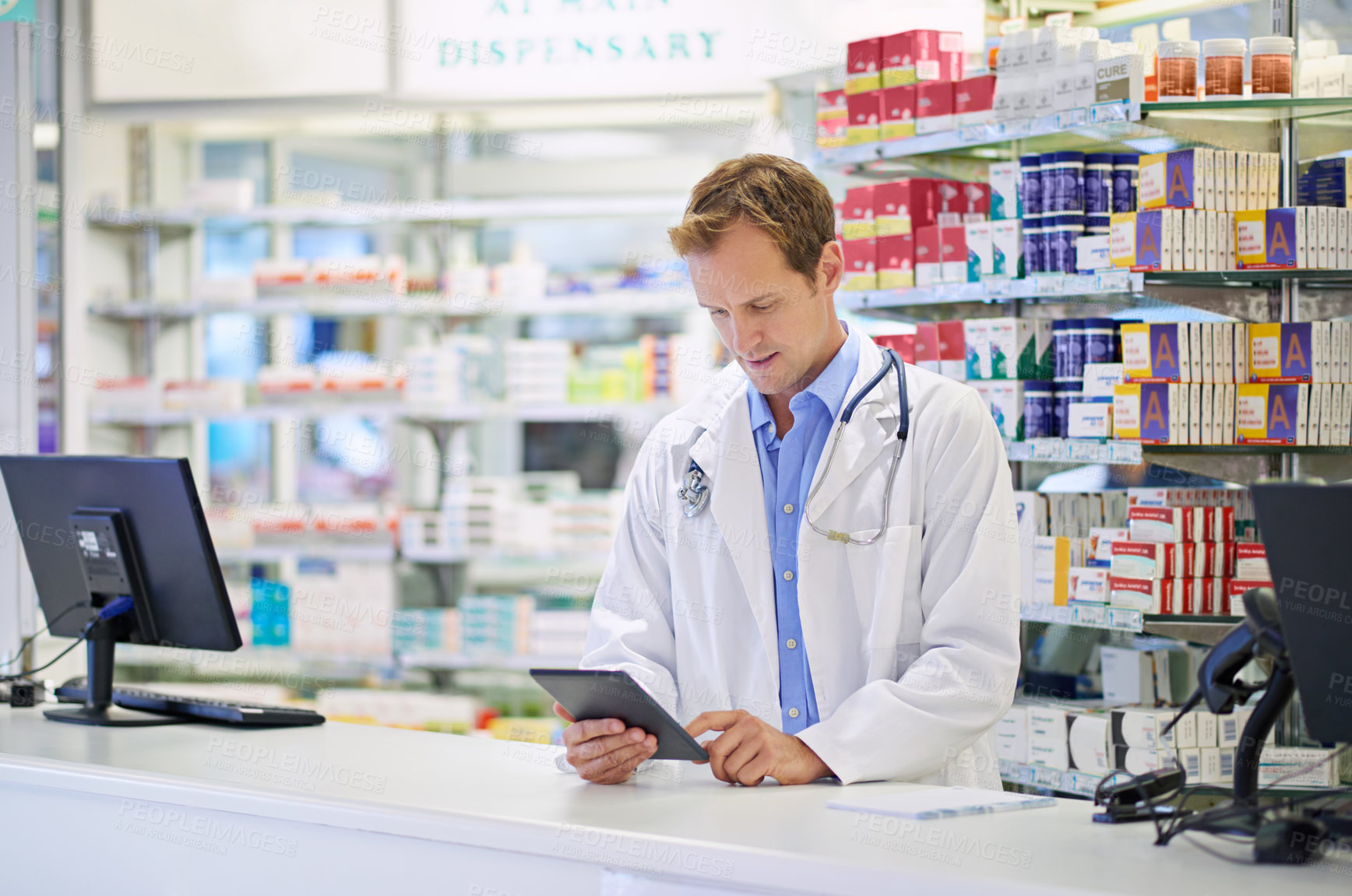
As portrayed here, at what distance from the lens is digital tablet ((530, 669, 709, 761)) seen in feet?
5.42

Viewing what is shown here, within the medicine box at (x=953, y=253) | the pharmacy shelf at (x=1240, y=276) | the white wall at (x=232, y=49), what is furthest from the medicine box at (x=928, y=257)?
the white wall at (x=232, y=49)

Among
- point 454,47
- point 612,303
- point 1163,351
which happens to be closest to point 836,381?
point 1163,351

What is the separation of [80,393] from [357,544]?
138 centimetres

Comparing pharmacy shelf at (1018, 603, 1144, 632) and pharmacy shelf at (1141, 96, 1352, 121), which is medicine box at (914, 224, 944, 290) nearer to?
pharmacy shelf at (1141, 96, 1352, 121)

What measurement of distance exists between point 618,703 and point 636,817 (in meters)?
0.17

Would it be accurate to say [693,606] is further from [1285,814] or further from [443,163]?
[443,163]

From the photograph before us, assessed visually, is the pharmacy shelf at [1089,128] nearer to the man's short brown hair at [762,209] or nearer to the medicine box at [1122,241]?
the medicine box at [1122,241]

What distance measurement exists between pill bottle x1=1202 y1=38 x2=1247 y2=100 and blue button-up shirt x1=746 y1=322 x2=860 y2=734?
1.45m

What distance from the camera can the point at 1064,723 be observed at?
10.2 ft

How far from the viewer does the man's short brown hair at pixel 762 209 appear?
6.39 ft

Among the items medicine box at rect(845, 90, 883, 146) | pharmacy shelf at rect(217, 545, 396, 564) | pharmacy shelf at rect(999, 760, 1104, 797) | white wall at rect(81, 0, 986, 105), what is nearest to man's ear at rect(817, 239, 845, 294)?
medicine box at rect(845, 90, 883, 146)

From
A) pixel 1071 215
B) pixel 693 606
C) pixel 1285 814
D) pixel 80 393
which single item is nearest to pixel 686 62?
pixel 1071 215

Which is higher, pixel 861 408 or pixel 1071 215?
pixel 1071 215

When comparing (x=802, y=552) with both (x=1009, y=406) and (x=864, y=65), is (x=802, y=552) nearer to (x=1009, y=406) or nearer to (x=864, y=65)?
(x=1009, y=406)
